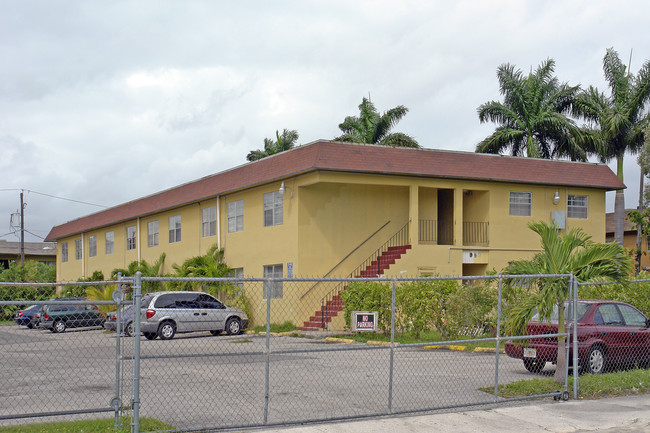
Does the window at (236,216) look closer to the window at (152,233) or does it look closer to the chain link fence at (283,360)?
the chain link fence at (283,360)

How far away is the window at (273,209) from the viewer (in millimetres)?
28047

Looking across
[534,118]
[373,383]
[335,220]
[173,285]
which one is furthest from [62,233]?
[373,383]

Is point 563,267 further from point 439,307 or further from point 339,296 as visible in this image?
point 339,296

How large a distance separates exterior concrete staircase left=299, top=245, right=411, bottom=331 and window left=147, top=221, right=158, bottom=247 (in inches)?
548

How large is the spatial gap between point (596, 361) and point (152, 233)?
2804 centimetres

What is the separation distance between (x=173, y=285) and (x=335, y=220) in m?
8.53

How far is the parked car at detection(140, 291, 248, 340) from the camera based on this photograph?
22.8 m

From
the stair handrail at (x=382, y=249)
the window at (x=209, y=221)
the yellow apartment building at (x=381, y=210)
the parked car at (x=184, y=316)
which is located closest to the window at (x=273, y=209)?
the yellow apartment building at (x=381, y=210)

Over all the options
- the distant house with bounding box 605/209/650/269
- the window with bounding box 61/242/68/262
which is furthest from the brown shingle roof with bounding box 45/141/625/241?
the window with bounding box 61/242/68/262

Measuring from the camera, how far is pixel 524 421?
9.73 m

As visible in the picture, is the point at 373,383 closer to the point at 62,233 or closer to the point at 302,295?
the point at 302,295

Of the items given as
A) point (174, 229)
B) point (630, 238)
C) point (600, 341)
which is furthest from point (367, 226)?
point (630, 238)

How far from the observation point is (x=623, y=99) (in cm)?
4178

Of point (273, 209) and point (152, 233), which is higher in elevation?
point (273, 209)
